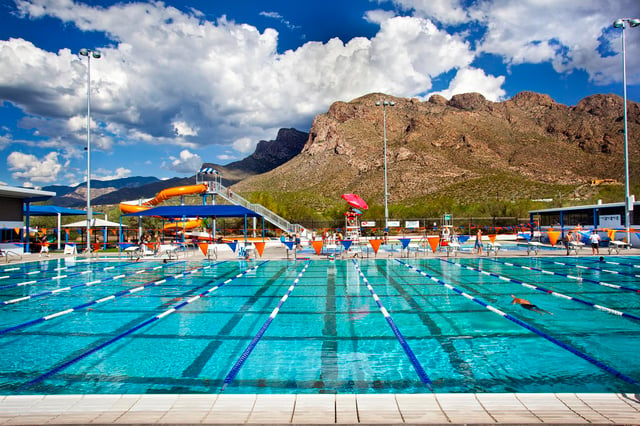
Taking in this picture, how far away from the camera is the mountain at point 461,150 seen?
68.6 m

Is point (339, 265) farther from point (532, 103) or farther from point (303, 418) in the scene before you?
point (532, 103)

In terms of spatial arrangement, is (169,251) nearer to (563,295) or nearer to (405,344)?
(405,344)

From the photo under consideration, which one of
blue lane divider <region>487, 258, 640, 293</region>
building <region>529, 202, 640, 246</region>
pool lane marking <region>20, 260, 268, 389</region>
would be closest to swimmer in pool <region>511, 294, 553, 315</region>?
blue lane divider <region>487, 258, 640, 293</region>

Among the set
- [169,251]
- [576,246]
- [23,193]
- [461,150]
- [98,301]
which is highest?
[461,150]

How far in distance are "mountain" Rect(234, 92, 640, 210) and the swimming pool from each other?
45.4 meters

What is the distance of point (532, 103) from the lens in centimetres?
11838

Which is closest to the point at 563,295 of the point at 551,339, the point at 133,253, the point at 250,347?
the point at 551,339

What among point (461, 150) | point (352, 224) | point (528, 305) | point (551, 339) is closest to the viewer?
point (551, 339)

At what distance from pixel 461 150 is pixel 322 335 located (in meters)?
84.4

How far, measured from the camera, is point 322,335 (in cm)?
742

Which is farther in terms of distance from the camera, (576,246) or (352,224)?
(352,224)

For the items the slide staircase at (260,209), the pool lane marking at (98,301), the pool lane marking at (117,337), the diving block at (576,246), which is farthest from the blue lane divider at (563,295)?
the slide staircase at (260,209)

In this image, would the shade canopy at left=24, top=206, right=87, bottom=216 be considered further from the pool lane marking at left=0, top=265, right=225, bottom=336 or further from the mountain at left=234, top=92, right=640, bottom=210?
the mountain at left=234, top=92, right=640, bottom=210

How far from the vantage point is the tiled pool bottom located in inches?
142
